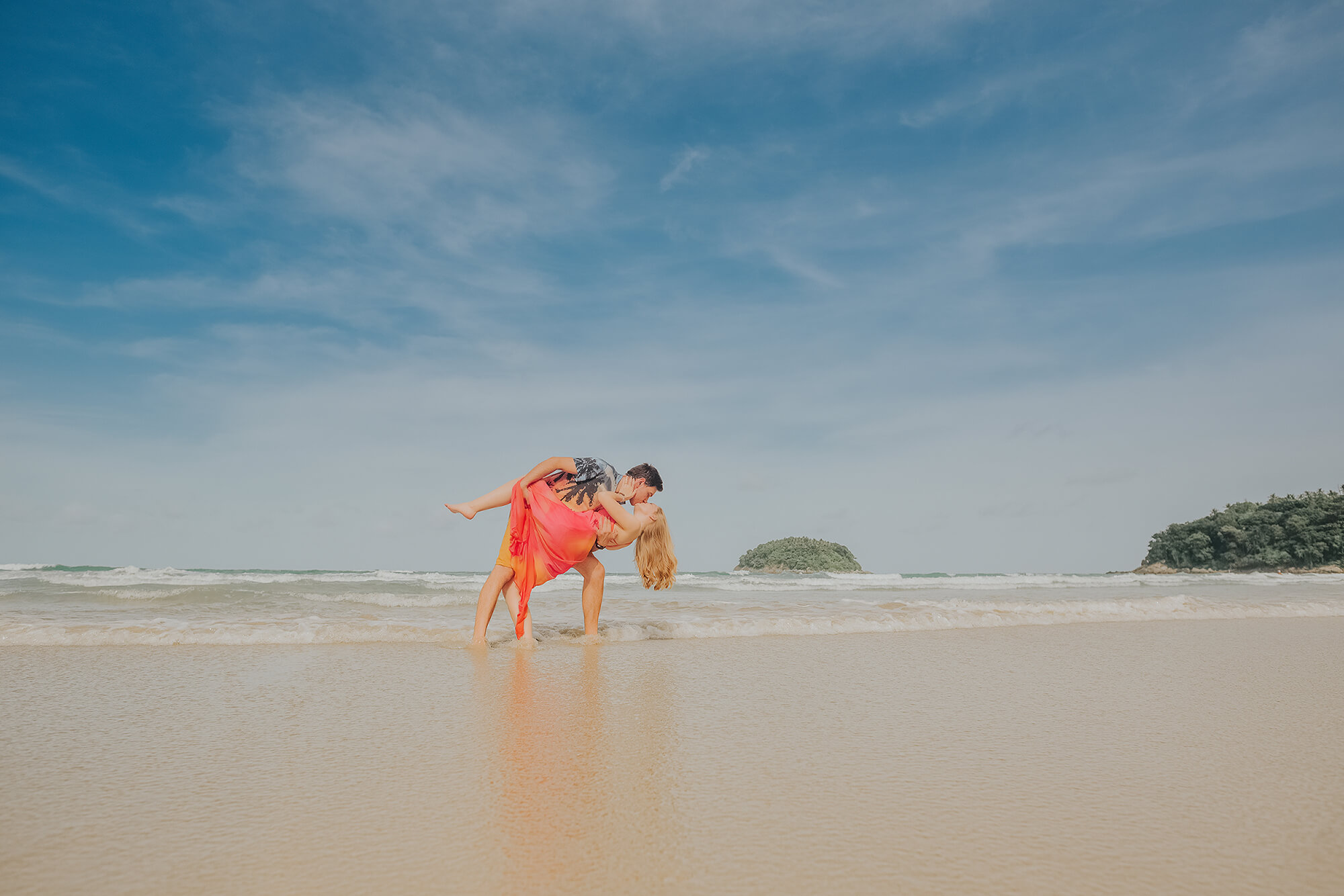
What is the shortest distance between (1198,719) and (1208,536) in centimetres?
5020

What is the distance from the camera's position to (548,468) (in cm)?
560

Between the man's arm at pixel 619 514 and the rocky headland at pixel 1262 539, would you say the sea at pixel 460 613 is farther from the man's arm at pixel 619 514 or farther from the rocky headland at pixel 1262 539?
the rocky headland at pixel 1262 539

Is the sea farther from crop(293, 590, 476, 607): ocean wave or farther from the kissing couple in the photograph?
the kissing couple

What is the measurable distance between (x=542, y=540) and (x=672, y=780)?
3629mm

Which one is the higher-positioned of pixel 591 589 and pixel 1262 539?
pixel 1262 539

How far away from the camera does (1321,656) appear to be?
5051 millimetres

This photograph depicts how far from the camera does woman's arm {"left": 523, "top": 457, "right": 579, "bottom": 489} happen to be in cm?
561

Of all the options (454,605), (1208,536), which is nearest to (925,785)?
(454,605)

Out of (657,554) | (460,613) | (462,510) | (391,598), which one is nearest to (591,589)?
(657,554)

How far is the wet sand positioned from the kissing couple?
1.31 meters

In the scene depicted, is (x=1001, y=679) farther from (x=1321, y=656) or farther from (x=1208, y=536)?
(x=1208, y=536)

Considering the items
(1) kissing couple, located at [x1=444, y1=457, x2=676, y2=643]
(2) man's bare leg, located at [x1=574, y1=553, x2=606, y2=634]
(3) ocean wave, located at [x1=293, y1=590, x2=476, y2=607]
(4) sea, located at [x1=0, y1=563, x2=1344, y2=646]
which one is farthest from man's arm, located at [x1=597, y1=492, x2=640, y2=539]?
(3) ocean wave, located at [x1=293, y1=590, x2=476, y2=607]

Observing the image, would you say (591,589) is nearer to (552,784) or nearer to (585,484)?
(585,484)

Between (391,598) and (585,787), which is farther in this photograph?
(391,598)
